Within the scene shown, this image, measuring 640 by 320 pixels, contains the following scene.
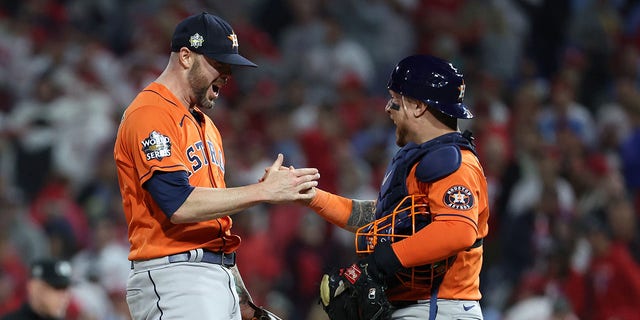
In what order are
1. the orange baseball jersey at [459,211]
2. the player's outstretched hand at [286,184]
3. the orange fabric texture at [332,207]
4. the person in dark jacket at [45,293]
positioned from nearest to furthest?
1. the orange baseball jersey at [459,211]
2. the player's outstretched hand at [286,184]
3. the orange fabric texture at [332,207]
4. the person in dark jacket at [45,293]

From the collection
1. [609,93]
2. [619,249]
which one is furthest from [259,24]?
[619,249]

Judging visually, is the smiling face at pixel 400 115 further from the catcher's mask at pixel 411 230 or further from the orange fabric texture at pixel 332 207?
the orange fabric texture at pixel 332 207

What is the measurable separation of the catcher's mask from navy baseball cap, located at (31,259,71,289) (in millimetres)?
2497

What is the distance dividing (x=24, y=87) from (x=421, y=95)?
824cm

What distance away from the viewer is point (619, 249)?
805 centimetres

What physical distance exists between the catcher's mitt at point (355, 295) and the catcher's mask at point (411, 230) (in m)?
0.13

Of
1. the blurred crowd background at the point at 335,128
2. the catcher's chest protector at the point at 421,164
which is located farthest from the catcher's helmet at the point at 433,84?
the blurred crowd background at the point at 335,128

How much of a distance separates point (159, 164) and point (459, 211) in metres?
1.25

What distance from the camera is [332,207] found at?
4836 mm

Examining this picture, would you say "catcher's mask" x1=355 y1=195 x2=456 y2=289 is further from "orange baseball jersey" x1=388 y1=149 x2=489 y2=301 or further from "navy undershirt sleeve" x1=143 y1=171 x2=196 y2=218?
"navy undershirt sleeve" x1=143 y1=171 x2=196 y2=218

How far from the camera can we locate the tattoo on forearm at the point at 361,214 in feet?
16.0

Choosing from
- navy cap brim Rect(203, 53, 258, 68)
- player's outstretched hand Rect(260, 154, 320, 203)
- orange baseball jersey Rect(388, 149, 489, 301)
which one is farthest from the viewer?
navy cap brim Rect(203, 53, 258, 68)

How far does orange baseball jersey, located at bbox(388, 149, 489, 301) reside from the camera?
4.18 metres

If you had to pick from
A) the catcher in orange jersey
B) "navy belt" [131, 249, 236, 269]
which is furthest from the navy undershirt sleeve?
the catcher in orange jersey
